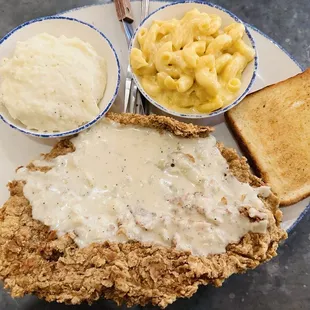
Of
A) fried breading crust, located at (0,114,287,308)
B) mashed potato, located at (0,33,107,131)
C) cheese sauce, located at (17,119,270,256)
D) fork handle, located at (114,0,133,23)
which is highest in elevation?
fork handle, located at (114,0,133,23)

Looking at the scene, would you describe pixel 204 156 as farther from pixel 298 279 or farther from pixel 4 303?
pixel 4 303

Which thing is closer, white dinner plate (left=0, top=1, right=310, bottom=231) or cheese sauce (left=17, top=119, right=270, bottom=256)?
cheese sauce (left=17, top=119, right=270, bottom=256)

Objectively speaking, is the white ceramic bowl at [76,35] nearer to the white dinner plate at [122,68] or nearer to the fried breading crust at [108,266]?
the white dinner plate at [122,68]

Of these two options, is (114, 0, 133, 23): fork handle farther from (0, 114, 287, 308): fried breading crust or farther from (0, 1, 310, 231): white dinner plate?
(0, 114, 287, 308): fried breading crust


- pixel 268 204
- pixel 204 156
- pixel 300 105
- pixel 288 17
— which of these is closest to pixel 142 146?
pixel 204 156

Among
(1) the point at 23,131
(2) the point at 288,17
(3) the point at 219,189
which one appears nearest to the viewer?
(3) the point at 219,189

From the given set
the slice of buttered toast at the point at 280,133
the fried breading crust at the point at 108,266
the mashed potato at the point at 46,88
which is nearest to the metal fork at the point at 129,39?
the mashed potato at the point at 46,88

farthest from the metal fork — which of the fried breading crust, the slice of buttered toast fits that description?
the fried breading crust
